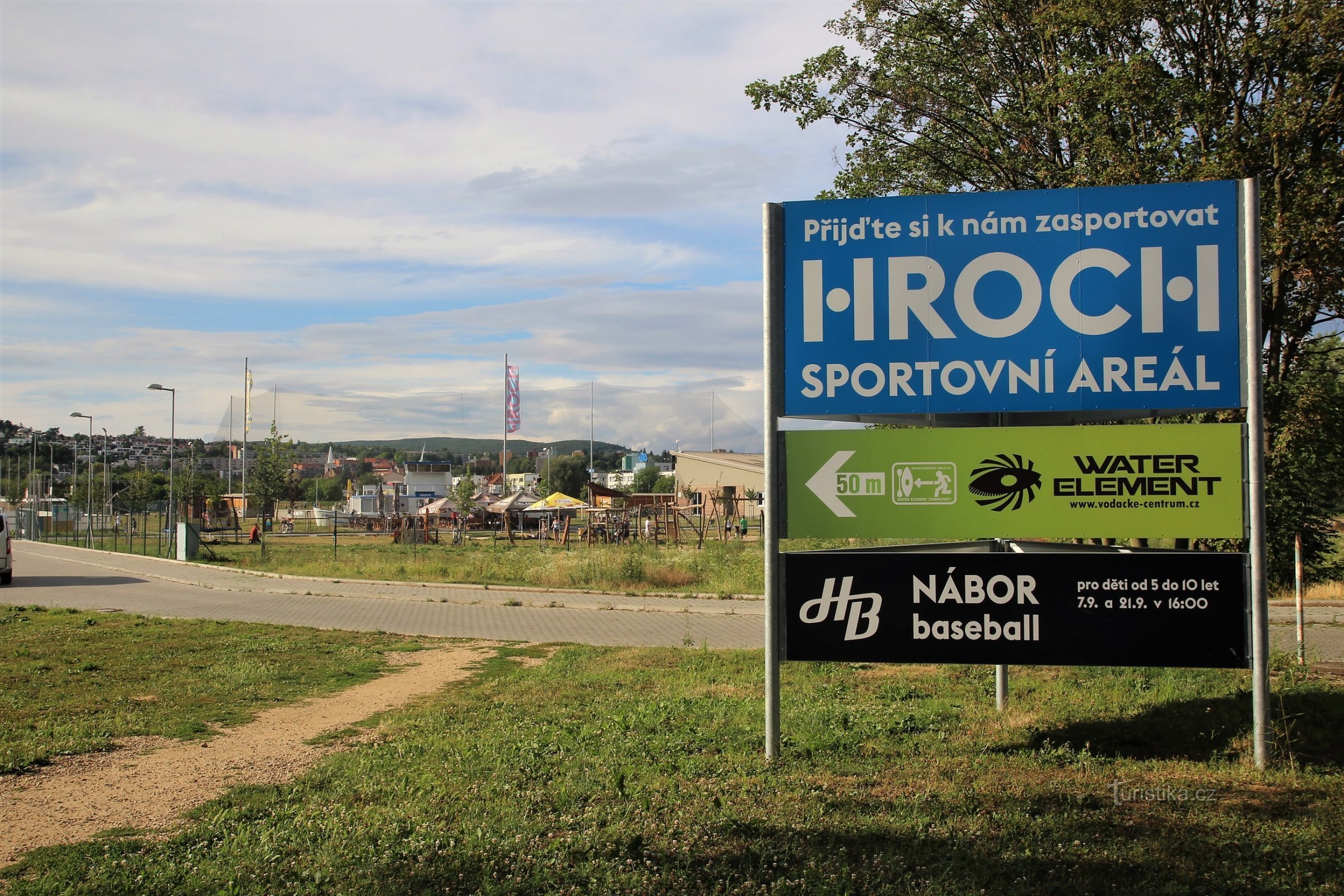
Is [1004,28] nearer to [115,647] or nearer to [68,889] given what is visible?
[115,647]

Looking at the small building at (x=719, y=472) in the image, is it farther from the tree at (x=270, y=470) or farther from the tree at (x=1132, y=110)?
the tree at (x=1132, y=110)

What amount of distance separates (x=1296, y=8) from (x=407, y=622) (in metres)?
16.1

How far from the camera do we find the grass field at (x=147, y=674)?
7.91 metres

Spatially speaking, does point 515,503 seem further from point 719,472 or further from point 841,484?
point 841,484

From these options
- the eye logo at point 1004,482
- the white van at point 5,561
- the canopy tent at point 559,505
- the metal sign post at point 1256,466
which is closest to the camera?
the metal sign post at point 1256,466

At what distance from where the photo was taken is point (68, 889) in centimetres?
438

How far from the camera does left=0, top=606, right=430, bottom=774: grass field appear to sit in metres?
7.91

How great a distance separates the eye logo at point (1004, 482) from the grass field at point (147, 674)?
243 inches

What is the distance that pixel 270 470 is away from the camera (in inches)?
1763

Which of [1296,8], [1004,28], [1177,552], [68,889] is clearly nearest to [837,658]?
[1177,552]

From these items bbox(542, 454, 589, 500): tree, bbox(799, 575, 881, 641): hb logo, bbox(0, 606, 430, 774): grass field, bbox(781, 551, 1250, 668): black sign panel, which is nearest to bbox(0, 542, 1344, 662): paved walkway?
bbox(0, 606, 430, 774): grass field

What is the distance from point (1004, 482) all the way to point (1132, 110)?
12109mm

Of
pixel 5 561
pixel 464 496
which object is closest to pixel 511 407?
pixel 464 496

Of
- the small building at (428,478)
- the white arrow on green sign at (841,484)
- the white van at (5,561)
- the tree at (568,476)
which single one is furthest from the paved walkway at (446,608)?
the tree at (568,476)
